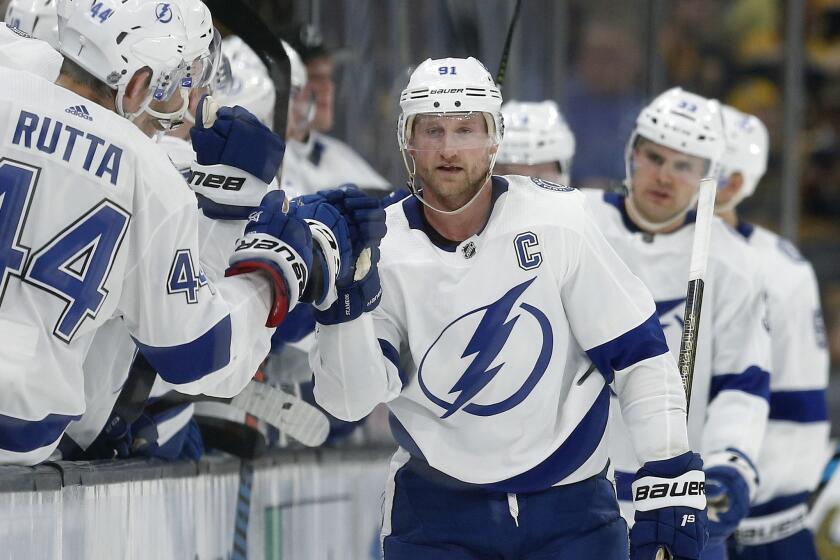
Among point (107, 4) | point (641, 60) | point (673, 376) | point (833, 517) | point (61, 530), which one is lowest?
point (833, 517)

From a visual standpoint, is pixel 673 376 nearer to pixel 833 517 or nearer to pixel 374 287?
pixel 374 287

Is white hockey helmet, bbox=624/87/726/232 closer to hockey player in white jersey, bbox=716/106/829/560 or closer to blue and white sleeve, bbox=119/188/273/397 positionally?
hockey player in white jersey, bbox=716/106/829/560

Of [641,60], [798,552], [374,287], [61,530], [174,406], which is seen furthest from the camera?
[641,60]

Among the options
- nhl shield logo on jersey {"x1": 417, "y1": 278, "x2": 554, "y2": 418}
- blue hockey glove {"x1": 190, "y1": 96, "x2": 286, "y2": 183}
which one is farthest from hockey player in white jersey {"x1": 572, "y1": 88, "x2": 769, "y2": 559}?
blue hockey glove {"x1": 190, "y1": 96, "x2": 286, "y2": 183}

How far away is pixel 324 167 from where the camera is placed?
5078mm

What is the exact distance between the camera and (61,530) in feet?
8.00

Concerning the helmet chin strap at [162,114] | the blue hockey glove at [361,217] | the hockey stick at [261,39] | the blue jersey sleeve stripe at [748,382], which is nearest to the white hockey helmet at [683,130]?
the blue jersey sleeve stripe at [748,382]

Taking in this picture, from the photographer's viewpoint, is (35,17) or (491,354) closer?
(491,354)

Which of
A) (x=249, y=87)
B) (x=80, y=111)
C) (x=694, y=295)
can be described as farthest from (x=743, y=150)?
(x=80, y=111)

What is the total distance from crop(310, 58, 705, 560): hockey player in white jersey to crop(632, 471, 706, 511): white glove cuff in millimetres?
80

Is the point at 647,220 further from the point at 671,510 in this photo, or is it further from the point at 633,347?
the point at 671,510

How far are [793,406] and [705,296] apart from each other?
79 centimetres

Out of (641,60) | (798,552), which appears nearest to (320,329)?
(798,552)

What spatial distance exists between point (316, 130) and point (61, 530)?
116 inches
